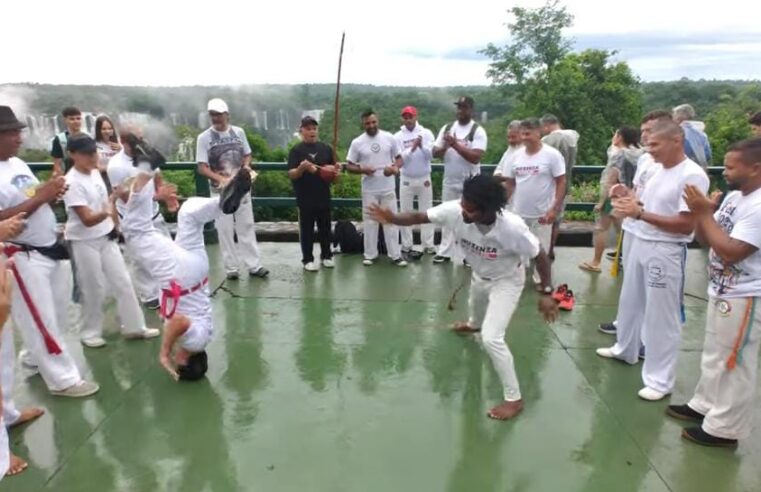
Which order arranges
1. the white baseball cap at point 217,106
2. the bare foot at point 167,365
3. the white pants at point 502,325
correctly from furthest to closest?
the white baseball cap at point 217,106, the bare foot at point 167,365, the white pants at point 502,325

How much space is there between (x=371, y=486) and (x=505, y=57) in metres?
37.3

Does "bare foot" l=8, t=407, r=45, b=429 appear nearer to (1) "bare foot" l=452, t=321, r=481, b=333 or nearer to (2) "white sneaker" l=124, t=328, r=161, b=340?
(2) "white sneaker" l=124, t=328, r=161, b=340

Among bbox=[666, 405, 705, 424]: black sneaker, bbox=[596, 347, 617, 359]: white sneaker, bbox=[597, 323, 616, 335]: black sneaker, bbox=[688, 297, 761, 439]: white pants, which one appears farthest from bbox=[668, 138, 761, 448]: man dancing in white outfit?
bbox=[597, 323, 616, 335]: black sneaker

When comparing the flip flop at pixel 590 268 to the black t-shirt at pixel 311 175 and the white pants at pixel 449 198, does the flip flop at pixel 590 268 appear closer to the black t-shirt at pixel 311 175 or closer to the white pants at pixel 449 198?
the white pants at pixel 449 198

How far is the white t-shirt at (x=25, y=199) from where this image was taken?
142 inches

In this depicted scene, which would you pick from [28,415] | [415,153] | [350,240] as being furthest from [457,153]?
[28,415]

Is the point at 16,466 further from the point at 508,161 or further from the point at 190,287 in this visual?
the point at 508,161

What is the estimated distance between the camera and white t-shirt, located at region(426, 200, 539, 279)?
3830mm

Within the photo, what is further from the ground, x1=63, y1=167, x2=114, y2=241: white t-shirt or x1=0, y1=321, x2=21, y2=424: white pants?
x1=63, y1=167, x2=114, y2=241: white t-shirt

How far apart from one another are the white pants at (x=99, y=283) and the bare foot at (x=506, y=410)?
301 cm

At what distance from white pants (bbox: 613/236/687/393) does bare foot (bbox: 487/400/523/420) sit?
954 mm

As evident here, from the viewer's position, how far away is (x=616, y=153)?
614 centimetres

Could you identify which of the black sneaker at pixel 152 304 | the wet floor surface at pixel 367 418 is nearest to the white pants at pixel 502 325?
the wet floor surface at pixel 367 418

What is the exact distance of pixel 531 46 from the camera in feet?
122
